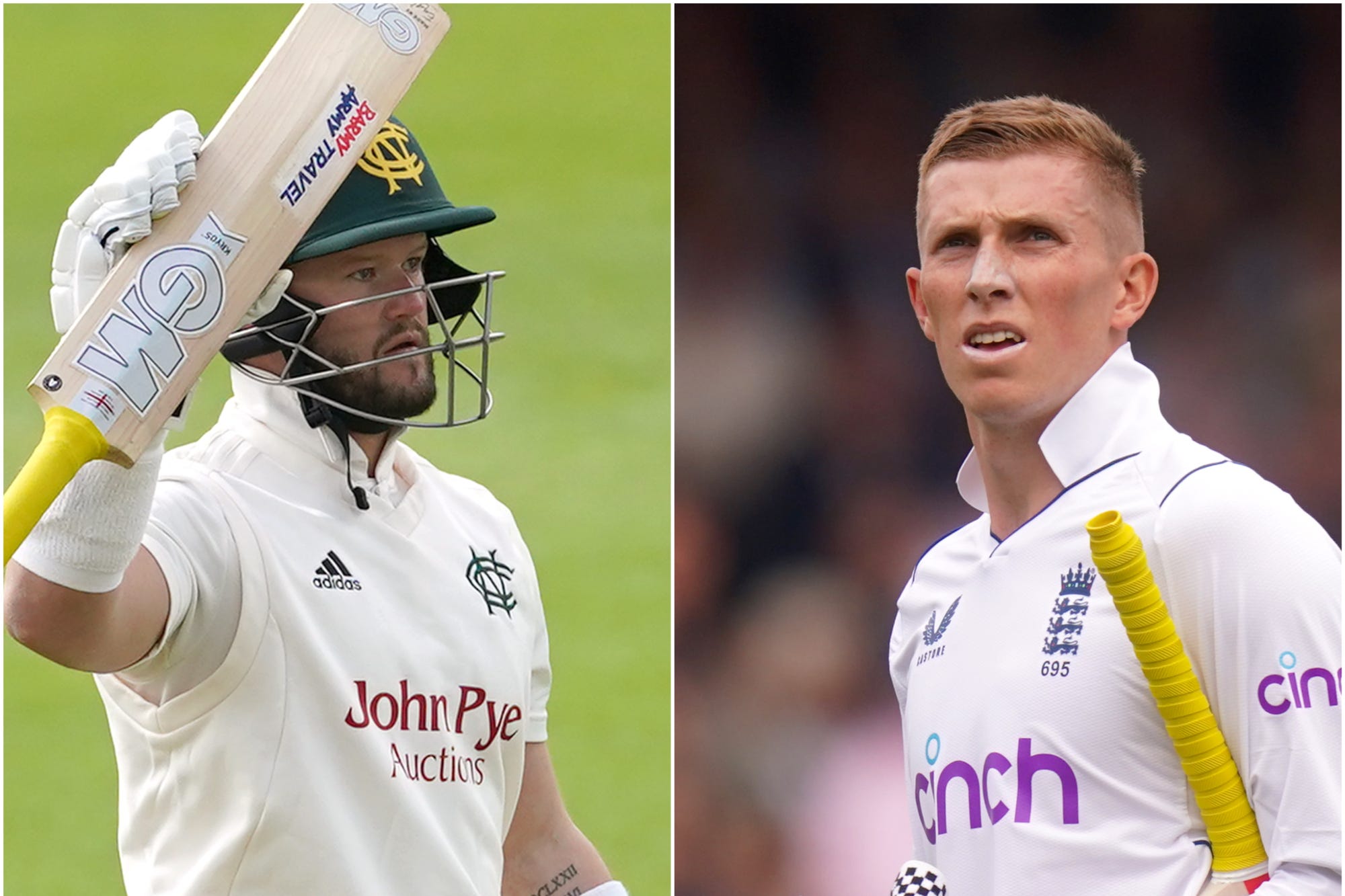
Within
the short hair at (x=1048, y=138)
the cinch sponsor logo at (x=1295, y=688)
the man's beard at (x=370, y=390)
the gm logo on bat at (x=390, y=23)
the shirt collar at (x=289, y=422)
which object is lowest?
the cinch sponsor logo at (x=1295, y=688)

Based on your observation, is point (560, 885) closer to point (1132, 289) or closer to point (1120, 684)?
point (1120, 684)

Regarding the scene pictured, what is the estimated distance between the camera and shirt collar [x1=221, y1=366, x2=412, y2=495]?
276 cm

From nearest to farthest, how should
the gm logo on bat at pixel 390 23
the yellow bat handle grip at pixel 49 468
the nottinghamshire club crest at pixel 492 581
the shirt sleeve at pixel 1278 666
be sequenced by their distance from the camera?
1. the yellow bat handle grip at pixel 49 468
2. the shirt sleeve at pixel 1278 666
3. the gm logo on bat at pixel 390 23
4. the nottinghamshire club crest at pixel 492 581

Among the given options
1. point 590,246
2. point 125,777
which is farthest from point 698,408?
point 590,246

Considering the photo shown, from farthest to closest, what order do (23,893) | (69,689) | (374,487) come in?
(69,689) < (23,893) < (374,487)

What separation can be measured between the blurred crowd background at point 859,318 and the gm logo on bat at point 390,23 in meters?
2.66

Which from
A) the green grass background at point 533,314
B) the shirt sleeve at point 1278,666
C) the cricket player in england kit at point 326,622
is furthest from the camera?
the green grass background at point 533,314

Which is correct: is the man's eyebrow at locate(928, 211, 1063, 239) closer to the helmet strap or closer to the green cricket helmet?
the green cricket helmet

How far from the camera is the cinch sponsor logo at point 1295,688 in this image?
2.09m

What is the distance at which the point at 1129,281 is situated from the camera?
2.47 metres

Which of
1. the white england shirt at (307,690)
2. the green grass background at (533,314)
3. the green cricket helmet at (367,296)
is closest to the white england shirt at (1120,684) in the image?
the white england shirt at (307,690)

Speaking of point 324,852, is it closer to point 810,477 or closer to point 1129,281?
point 1129,281

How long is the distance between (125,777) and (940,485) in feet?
9.12

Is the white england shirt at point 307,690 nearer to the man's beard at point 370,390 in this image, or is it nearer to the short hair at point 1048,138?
the man's beard at point 370,390
